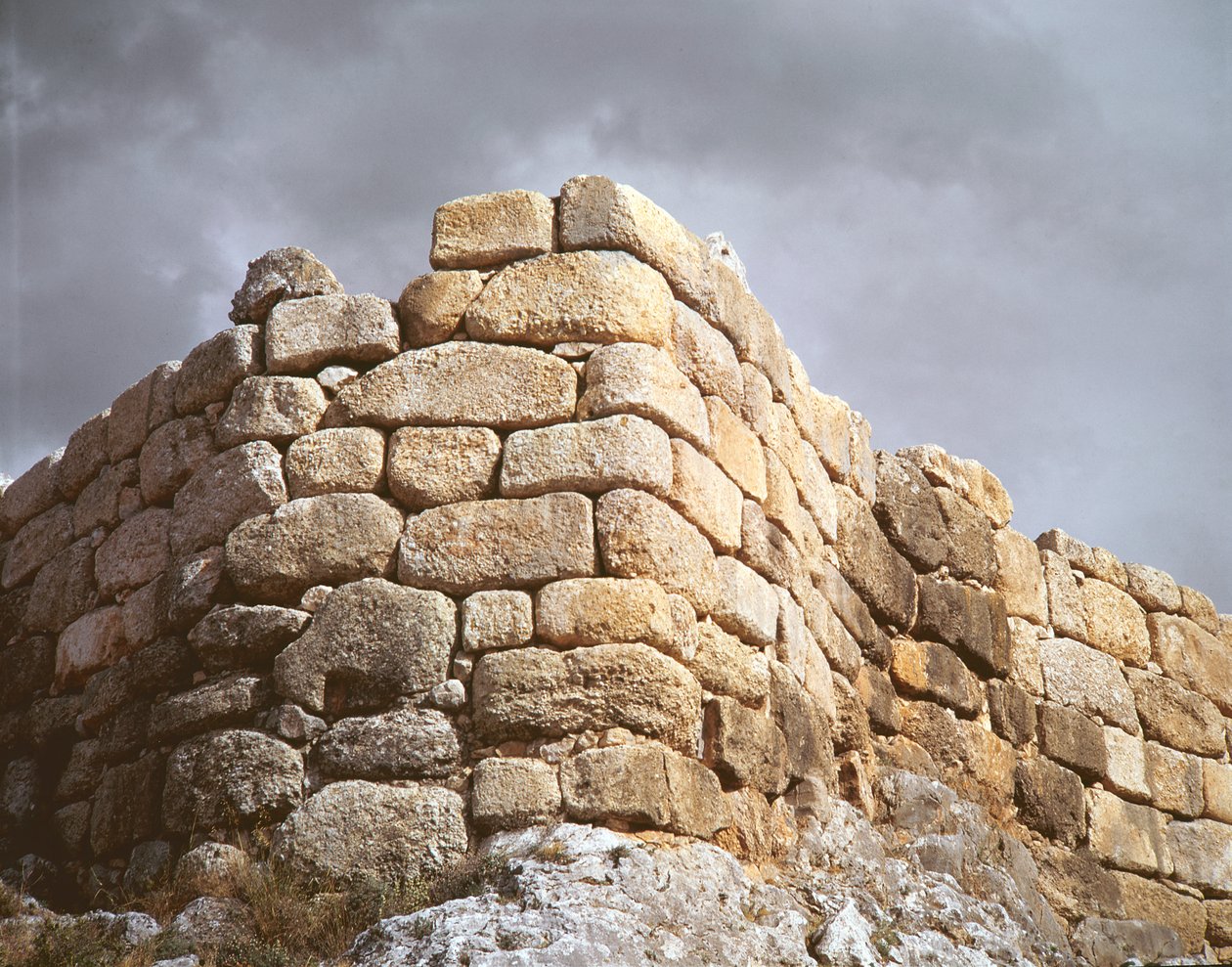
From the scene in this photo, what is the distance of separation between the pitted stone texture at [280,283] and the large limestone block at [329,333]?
9 centimetres

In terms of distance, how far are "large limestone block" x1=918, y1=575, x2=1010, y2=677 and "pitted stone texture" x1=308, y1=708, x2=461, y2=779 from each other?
3644 millimetres

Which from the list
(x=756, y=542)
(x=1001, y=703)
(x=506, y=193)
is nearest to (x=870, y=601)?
(x=1001, y=703)

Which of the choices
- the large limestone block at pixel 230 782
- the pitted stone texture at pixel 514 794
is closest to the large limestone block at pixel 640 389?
the pitted stone texture at pixel 514 794

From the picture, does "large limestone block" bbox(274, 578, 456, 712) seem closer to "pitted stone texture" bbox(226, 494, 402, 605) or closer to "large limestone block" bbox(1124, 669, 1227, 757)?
"pitted stone texture" bbox(226, 494, 402, 605)

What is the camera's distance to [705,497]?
634 centimetres

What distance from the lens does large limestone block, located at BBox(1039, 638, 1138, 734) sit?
30.1ft

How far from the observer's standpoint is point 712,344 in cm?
682

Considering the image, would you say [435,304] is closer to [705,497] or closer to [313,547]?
[313,547]

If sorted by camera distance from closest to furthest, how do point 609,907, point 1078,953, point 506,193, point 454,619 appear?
point 609,907 < point 454,619 < point 506,193 < point 1078,953

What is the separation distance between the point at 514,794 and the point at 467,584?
84 cm

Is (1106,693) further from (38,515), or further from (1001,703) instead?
(38,515)

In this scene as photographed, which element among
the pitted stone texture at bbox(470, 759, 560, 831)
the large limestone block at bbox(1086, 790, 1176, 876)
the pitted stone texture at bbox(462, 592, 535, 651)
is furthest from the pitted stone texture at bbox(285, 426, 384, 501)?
the large limestone block at bbox(1086, 790, 1176, 876)

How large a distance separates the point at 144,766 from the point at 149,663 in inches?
18.7

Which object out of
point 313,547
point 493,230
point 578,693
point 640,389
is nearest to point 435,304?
point 493,230
